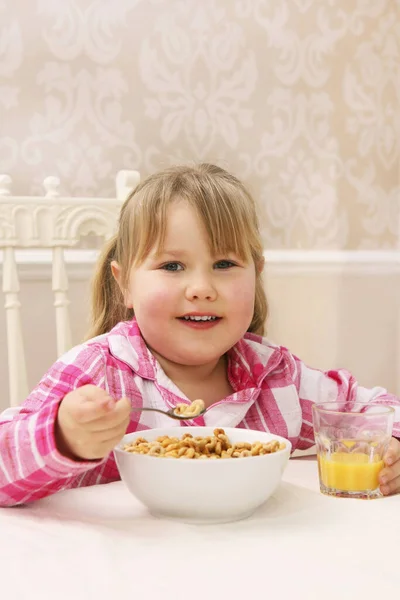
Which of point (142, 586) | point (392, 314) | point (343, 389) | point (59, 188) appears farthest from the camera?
point (392, 314)

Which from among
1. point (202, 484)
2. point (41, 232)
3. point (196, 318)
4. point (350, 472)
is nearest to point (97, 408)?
point (202, 484)

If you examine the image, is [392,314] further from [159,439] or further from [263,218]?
[159,439]

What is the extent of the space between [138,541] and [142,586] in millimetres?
109

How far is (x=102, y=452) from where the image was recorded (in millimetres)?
767

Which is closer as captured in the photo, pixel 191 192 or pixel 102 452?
pixel 102 452

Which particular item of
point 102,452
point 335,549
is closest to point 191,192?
point 102,452

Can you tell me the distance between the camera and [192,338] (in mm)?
1117

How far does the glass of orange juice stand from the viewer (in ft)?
2.85

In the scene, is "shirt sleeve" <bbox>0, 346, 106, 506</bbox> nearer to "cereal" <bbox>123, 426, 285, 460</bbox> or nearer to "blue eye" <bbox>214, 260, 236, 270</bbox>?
"cereal" <bbox>123, 426, 285, 460</bbox>

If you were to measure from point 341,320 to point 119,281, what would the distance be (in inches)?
41.1

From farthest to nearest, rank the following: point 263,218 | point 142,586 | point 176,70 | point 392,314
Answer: point 392,314
point 263,218
point 176,70
point 142,586

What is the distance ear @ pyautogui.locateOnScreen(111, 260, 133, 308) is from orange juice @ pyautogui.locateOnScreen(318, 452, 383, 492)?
47 centimetres

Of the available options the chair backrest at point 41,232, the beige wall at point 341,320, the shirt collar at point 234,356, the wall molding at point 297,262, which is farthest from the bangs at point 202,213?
the beige wall at point 341,320

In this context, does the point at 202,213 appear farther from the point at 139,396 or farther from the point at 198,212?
the point at 139,396
